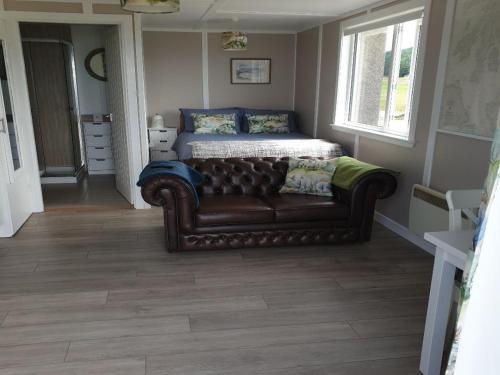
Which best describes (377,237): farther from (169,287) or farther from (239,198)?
(169,287)

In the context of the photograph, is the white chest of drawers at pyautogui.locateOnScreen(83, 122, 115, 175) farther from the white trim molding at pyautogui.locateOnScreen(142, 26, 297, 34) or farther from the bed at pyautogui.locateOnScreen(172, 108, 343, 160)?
the bed at pyautogui.locateOnScreen(172, 108, 343, 160)

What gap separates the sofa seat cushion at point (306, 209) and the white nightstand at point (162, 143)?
295cm

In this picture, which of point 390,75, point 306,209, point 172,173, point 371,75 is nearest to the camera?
point 172,173

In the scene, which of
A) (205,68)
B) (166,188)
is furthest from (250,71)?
(166,188)

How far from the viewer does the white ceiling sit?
412cm

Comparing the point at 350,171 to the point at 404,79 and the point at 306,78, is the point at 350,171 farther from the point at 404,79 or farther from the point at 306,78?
the point at 306,78

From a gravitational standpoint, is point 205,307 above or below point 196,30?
below

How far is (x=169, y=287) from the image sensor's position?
2.87 metres

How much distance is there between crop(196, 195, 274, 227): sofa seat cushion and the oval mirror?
12.5 ft

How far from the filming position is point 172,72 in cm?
618

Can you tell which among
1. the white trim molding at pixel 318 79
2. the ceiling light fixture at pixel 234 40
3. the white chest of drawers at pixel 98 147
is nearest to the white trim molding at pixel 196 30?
the white trim molding at pixel 318 79

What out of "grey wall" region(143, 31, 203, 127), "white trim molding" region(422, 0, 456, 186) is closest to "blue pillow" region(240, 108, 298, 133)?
"grey wall" region(143, 31, 203, 127)

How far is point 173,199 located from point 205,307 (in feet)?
3.24

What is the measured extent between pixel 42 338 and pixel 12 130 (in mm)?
2596
